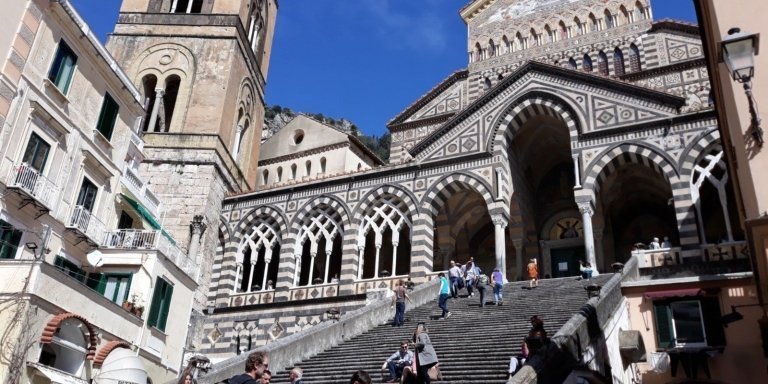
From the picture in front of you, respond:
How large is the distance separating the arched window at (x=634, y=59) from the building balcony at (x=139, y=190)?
21922mm

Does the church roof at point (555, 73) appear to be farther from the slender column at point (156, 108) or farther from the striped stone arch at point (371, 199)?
the slender column at point (156, 108)

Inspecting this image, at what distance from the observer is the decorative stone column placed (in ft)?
85.7

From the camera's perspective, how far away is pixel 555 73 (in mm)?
24188

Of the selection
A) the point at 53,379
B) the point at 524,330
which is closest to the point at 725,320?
the point at 524,330

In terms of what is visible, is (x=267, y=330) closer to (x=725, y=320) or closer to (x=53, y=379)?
(x=53, y=379)

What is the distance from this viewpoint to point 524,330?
12750 millimetres

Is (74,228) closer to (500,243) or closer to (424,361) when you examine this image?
(424,361)

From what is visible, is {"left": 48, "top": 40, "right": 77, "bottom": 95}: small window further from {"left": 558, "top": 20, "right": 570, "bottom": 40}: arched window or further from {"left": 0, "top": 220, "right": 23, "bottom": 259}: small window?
{"left": 558, "top": 20, "right": 570, "bottom": 40}: arched window

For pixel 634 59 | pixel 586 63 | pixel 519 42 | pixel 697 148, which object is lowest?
pixel 697 148

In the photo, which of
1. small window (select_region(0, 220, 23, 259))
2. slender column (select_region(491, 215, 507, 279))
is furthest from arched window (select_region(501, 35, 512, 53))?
small window (select_region(0, 220, 23, 259))

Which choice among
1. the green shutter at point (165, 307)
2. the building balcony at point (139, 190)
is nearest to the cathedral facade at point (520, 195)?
the building balcony at point (139, 190)

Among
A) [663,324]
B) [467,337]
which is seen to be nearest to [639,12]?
[663,324]

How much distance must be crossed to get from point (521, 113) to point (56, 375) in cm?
1789

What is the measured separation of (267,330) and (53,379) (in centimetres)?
1116
